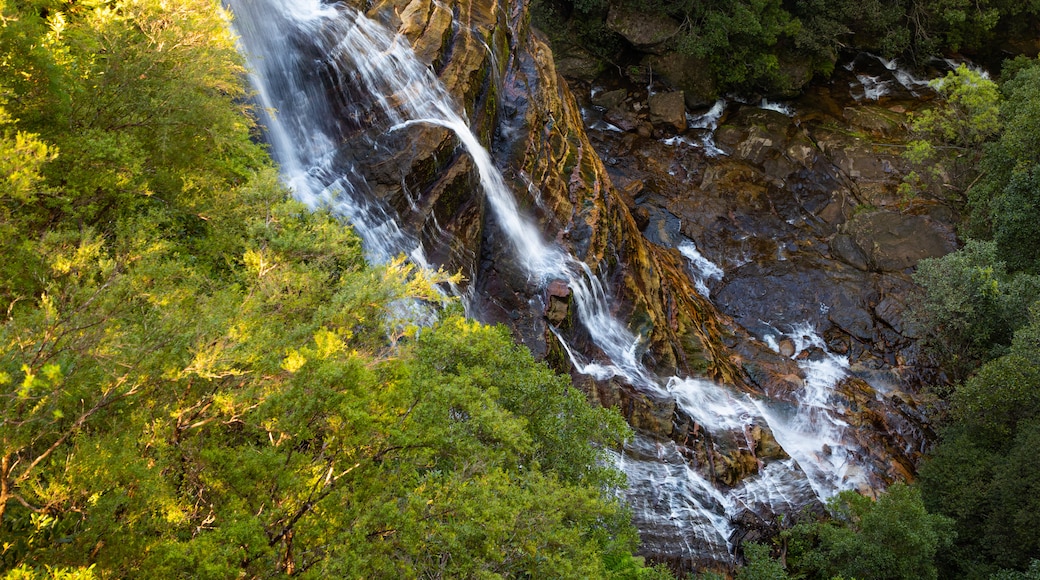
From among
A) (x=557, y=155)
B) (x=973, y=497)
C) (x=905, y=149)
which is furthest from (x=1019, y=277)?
(x=557, y=155)

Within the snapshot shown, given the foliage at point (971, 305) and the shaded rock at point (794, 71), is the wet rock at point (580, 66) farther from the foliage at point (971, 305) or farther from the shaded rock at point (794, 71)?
the foliage at point (971, 305)

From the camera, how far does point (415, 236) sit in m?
17.3

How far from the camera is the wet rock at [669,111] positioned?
3475 centimetres

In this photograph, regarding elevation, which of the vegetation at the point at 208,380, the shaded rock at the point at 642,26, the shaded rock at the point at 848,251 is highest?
the vegetation at the point at 208,380

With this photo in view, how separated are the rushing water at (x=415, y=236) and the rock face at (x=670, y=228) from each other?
1.35ft

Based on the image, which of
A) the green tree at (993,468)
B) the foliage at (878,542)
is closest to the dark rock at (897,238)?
the green tree at (993,468)

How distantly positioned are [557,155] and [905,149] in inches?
791

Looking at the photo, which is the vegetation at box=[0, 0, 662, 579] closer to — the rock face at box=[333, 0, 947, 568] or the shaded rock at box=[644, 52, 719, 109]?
the rock face at box=[333, 0, 947, 568]

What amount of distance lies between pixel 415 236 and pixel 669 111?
72.2 feet

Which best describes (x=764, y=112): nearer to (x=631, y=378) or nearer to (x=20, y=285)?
(x=631, y=378)

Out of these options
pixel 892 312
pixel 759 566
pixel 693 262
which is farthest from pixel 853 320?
pixel 759 566

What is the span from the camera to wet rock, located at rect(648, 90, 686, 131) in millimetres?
34750

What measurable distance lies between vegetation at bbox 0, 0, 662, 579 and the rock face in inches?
233

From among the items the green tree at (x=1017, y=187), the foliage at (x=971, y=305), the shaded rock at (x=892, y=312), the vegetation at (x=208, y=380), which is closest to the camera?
the vegetation at (x=208, y=380)
